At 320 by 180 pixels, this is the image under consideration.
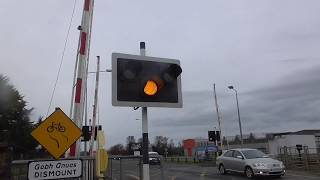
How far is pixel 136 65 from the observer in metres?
7.55

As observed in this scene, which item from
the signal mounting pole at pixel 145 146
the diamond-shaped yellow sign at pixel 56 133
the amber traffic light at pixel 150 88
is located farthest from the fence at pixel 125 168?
the amber traffic light at pixel 150 88

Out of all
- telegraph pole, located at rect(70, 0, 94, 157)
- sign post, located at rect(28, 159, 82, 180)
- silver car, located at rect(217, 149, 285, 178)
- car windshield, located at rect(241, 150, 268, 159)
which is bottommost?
sign post, located at rect(28, 159, 82, 180)

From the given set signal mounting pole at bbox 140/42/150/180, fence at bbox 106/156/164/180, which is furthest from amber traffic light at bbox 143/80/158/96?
fence at bbox 106/156/164/180

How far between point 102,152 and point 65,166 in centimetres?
545

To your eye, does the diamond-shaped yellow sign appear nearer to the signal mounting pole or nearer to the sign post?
the sign post

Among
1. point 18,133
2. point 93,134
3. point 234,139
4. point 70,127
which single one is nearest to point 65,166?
point 70,127

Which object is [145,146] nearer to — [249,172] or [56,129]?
[56,129]

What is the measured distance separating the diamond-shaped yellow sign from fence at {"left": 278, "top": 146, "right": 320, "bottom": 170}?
76.0 feet

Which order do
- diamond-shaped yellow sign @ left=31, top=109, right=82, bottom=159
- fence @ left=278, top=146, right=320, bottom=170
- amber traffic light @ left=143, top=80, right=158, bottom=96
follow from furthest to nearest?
fence @ left=278, top=146, right=320, bottom=170 < diamond-shaped yellow sign @ left=31, top=109, right=82, bottom=159 < amber traffic light @ left=143, top=80, right=158, bottom=96

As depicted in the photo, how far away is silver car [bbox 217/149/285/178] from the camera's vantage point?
22719 millimetres

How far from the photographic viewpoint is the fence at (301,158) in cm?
2922

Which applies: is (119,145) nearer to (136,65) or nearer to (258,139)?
(258,139)

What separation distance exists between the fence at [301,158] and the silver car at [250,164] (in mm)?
5773

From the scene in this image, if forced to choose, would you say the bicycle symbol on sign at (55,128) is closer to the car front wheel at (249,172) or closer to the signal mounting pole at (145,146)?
the signal mounting pole at (145,146)
